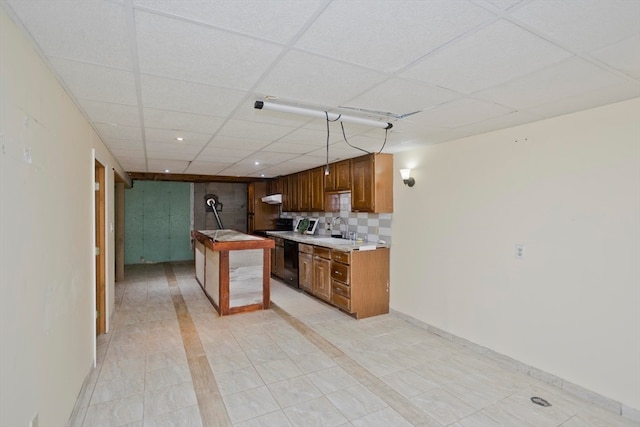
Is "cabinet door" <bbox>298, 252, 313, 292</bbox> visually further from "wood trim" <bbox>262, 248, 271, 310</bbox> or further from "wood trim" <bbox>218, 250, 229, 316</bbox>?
"wood trim" <bbox>218, 250, 229, 316</bbox>

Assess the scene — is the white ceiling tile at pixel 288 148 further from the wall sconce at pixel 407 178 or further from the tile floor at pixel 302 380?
the tile floor at pixel 302 380

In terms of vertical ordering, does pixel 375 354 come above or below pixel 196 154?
below

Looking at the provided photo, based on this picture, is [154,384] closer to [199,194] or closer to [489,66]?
[489,66]

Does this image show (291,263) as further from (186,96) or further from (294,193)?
(186,96)

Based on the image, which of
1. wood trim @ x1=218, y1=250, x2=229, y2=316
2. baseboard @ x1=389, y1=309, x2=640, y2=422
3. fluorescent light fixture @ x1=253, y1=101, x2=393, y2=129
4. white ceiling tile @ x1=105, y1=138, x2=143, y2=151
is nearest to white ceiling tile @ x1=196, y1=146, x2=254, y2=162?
white ceiling tile @ x1=105, y1=138, x2=143, y2=151

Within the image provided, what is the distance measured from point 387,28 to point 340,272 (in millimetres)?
3387

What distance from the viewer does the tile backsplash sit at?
178 inches

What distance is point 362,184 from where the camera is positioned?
4426 millimetres

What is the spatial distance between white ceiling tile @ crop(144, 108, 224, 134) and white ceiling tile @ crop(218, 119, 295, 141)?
4.2 inches

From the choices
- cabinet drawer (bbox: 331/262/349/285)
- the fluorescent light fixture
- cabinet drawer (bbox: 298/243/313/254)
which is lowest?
cabinet drawer (bbox: 331/262/349/285)

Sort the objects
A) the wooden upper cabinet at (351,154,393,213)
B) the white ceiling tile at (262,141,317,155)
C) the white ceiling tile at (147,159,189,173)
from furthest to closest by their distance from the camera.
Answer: the white ceiling tile at (147,159,189,173) → the wooden upper cabinet at (351,154,393,213) → the white ceiling tile at (262,141,317,155)

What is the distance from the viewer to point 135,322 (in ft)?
13.1

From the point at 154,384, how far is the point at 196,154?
113 inches


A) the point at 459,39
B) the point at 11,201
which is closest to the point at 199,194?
the point at 11,201
